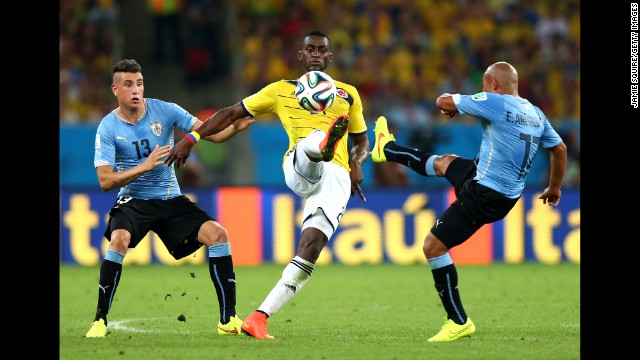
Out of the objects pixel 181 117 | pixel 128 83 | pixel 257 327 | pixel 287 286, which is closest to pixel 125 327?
pixel 257 327

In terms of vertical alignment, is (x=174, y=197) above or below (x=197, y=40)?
below

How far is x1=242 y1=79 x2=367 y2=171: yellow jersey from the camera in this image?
27.5 feet

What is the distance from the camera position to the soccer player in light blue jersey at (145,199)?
27.5ft

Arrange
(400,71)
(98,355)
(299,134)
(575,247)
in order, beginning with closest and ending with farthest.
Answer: (98,355), (299,134), (575,247), (400,71)

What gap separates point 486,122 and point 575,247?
8344 millimetres

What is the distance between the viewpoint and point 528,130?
26.2ft

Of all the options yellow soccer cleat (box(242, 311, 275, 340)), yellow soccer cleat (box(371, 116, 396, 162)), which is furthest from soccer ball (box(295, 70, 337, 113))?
yellow soccer cleat (box(242, 311, 275, 340))

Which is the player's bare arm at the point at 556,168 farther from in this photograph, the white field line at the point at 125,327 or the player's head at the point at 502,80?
the white field line at the point at 125,327

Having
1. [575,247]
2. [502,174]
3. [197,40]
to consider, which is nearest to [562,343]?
[502,174]

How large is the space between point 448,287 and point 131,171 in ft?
8.40

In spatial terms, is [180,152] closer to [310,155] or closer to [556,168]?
[310,155]

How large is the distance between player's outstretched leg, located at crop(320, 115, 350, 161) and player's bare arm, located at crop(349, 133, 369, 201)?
75 centimetres

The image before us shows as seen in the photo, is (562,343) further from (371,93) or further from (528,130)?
(371,93)

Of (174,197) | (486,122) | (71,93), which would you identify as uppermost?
(71,93)
